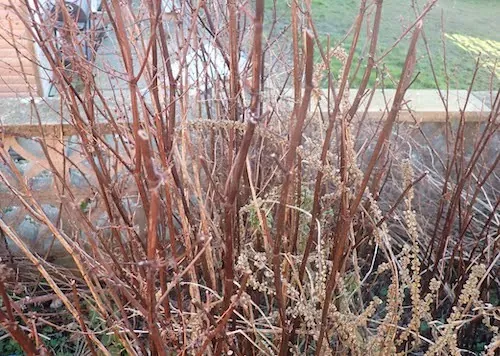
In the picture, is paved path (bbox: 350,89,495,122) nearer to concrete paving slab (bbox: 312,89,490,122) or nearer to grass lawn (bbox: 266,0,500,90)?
concrete paving slab (bbox: 312,89,490,122)

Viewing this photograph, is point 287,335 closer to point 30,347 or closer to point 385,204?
point 30,347

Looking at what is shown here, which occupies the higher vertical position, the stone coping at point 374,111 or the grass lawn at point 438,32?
the stone coping at point 374,111

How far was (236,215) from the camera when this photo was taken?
1552 mm

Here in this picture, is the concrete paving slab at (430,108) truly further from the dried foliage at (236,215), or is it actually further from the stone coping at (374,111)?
the dried foliage at (236,215)

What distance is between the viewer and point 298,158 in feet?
4.54

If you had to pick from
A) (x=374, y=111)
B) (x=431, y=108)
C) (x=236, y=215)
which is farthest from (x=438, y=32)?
(x=236, y=215)

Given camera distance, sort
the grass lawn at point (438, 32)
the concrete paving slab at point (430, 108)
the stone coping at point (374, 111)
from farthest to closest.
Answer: the grass lawn at point (438, 32), the concrete paving slab at point (430, 108), the stone coping at point (374, 111)

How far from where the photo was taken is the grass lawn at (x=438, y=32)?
4402 mm

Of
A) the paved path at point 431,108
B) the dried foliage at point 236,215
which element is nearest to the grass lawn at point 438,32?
the paved path at point 431,108

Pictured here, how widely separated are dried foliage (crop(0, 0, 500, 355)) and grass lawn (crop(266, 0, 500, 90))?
93.6 inches

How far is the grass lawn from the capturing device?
4402 mm

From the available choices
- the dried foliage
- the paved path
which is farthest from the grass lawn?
the dried foliage

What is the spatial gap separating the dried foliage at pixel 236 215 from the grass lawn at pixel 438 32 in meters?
2.38

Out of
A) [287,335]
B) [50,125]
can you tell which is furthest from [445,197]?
[50,125]
